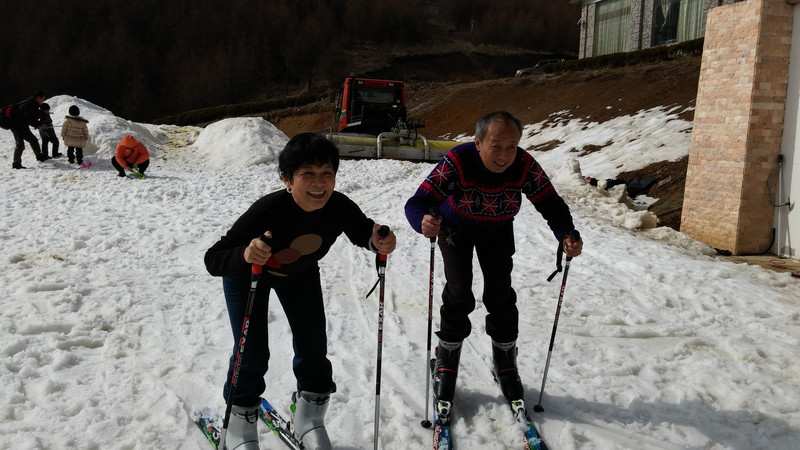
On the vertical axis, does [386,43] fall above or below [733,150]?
above

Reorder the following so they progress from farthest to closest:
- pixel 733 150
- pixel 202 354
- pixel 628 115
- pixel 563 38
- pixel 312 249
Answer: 1. pixel 563 38
2. pixel 628 115
3. pixel 733 150
4. pixel 202 354
5. pixel 312 249

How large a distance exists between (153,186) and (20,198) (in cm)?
216

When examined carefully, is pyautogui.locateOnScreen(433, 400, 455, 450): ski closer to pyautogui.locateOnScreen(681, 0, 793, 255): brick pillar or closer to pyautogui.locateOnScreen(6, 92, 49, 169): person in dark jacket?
pyautogui.locateOnScreen(681, 0, 793, 255): brick pillar

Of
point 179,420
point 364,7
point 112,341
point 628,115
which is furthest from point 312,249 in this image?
point 364,7

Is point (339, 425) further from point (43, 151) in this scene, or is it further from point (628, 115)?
point (628, 115)

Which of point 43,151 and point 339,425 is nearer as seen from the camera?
point 339,425

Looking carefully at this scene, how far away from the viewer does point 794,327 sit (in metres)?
5.21

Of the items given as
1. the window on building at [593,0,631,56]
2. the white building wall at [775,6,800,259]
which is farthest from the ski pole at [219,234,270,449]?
the window on building at [593,0,631,56]

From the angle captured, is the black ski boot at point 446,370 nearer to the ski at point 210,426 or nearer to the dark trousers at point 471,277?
the dark trousers at point 471,277

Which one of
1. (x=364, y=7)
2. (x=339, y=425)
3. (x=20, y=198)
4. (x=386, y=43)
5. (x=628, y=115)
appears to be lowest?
(x=339, y=425)

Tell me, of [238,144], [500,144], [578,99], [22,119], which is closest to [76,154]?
[22,119]

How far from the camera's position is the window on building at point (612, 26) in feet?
95.7

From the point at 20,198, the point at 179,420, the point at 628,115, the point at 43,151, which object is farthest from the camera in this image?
the point at 628,115

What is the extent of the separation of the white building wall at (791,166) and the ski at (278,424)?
7.39 meters
